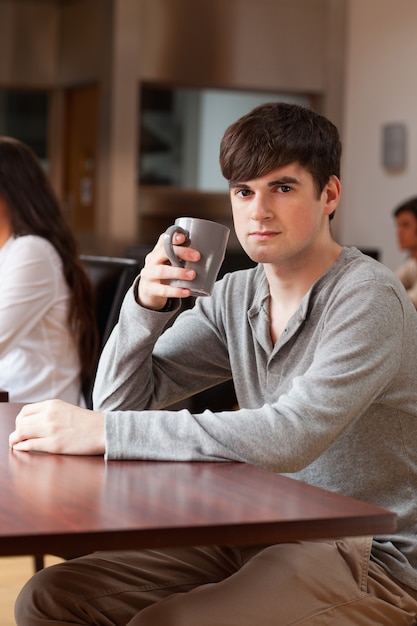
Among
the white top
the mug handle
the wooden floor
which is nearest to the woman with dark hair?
the white top

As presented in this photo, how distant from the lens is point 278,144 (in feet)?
4.84

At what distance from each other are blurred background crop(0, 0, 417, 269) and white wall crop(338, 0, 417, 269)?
1 cm

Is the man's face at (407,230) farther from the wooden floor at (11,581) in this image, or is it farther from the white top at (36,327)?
the white top at (36,327)

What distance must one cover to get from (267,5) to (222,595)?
715 centimetres

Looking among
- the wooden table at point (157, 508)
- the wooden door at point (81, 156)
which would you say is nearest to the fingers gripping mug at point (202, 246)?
the wooden table at point (157, 508)

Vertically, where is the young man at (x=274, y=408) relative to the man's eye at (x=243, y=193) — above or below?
below

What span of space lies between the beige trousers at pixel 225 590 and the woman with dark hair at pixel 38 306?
119 cm

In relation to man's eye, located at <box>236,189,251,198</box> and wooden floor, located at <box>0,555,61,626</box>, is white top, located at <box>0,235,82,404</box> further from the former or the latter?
man's eye, located at <box>236,189,251,198</box>

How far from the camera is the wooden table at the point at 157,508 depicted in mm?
975

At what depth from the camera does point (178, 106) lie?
791cm

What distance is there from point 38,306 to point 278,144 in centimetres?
128

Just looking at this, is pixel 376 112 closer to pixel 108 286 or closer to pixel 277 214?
pixel 108 286

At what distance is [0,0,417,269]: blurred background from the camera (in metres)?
7.52

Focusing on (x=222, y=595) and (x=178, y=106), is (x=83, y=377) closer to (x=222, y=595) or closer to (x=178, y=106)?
(x=222, y=595)
